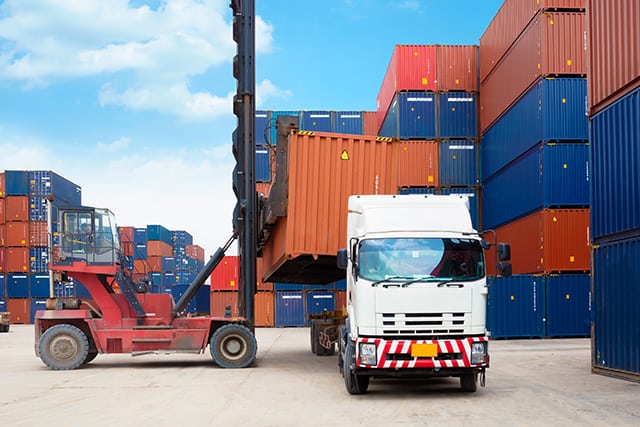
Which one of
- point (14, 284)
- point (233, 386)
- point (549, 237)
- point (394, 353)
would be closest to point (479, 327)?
point (394, 353)

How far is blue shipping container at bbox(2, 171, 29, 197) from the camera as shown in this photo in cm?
4619

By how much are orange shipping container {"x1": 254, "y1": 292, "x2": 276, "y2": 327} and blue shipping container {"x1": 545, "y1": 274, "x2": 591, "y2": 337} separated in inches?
644

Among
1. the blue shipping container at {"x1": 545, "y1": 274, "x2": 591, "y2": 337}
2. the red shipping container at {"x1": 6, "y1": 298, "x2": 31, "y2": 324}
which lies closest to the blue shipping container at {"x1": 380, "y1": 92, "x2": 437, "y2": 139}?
the blue shipping container at {"x1": 545, "y1": 274, "x2": 591, "y2": 337}

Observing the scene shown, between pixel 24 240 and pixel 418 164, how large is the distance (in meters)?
28.5

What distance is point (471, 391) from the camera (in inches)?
432

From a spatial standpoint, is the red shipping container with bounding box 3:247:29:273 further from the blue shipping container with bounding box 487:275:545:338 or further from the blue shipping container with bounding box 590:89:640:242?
the blue shipping container with bounding box 590:89:640:242

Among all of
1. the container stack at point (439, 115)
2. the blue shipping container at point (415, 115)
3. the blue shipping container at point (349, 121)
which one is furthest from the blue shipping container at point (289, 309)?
the blue shipping container at point (415, 115)

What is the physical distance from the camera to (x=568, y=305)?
24391 mm

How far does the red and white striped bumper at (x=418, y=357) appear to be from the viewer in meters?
10.1

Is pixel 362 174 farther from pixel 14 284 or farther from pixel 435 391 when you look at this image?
pixel 14 284

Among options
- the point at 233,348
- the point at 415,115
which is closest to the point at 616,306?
the point at 233,348

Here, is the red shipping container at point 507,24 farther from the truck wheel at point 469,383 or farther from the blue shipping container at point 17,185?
the blue shipping container at point 17,185

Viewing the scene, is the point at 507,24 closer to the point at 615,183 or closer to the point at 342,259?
the point at 615,183

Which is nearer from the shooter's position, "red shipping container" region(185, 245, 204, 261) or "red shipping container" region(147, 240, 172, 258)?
"red shipping container" region(147, 240, 172, 258)
